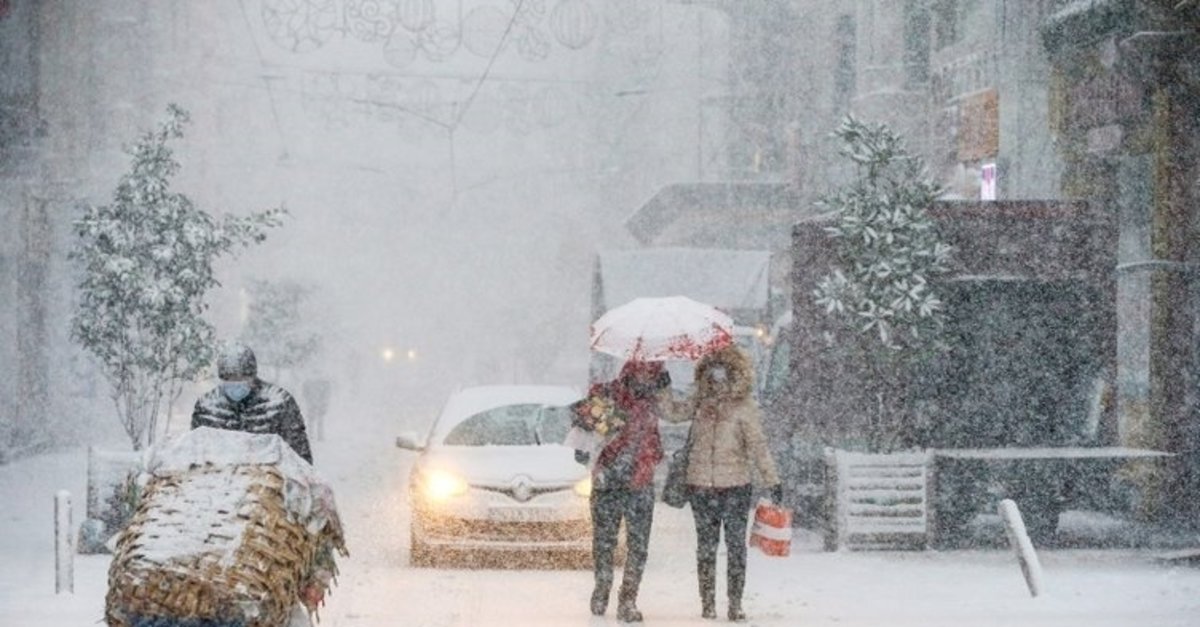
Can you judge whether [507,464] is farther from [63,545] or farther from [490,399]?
[63,545]

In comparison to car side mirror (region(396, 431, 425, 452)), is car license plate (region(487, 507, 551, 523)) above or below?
below

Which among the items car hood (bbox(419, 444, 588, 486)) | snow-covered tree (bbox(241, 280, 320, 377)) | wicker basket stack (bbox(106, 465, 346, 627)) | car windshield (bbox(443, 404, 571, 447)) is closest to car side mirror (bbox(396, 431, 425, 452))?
car hood (bbox(419, 444, 588, 486))

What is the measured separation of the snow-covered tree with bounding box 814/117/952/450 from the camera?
15359 mm

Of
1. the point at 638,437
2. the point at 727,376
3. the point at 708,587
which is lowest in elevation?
the point at 708,587

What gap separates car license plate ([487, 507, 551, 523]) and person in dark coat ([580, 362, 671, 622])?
261cm

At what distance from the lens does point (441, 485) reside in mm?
13000

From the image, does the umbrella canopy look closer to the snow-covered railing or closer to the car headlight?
the car headlight

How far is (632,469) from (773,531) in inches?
40.8

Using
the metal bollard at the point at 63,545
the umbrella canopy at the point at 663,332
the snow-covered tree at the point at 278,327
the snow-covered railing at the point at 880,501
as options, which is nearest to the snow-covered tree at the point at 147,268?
the metal bollard at the point at 63,545

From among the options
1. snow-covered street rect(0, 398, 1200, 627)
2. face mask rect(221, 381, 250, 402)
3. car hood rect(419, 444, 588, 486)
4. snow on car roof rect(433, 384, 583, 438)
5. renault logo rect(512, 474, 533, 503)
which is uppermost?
face mask rect(221, 381, 250, 402)

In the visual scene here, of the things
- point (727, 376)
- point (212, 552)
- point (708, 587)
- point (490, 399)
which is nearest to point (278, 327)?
point (490, 399)

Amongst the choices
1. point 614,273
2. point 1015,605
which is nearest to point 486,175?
point 614,273

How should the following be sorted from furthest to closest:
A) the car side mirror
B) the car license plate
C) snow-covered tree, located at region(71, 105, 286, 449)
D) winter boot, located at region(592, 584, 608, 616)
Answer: snow-covered tree, located at region(71, 105, 286, 449), the car side mirror, the car license plate, winter boot, located at region(592, 584, 608, 616)

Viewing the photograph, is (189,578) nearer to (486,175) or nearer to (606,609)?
(606,609)
